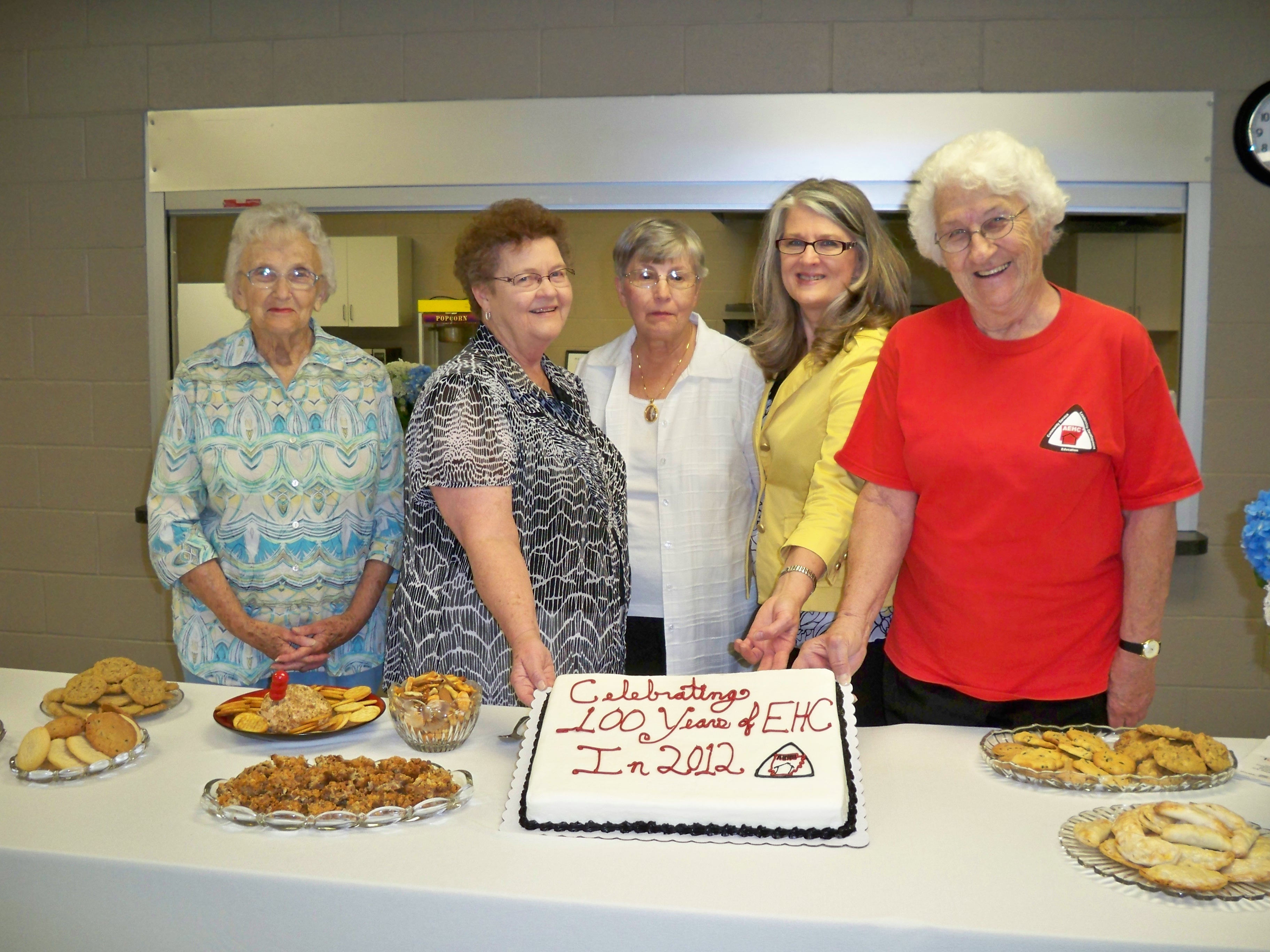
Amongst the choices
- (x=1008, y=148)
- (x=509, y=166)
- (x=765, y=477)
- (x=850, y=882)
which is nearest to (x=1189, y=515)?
(x=765, y=477)

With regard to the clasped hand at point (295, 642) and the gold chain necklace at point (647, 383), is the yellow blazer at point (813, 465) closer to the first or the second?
the gold chain necklace at point (647, 383)

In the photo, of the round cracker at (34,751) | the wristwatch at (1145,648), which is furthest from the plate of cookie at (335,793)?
the wristwatch at (1145,648)

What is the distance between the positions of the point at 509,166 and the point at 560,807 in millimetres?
2613

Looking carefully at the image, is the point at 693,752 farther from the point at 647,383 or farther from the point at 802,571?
the point at 647,383

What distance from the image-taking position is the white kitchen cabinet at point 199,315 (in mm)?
3570

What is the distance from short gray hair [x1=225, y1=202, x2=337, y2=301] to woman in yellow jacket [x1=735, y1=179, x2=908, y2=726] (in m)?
0.97

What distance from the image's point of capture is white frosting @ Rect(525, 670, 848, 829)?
112 centimetres

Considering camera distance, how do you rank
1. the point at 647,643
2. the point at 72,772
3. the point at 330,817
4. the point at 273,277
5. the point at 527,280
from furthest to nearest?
the point at 647,643 < the point at 273,277 < the point at 527,280 < the point at 72,772 < the point at 330,817

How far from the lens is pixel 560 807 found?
1.14 m

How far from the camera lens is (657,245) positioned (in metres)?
2.36

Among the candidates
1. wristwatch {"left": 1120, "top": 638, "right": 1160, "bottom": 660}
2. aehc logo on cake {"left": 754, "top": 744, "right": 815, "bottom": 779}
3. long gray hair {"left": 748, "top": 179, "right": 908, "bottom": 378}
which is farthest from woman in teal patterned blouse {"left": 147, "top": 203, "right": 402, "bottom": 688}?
wristwatch {"left": 1120, "top": 638, "right": 1160, "bottom": 660}

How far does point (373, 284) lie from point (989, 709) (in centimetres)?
259

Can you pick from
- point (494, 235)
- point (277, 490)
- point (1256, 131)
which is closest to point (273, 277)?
point (277, 490)

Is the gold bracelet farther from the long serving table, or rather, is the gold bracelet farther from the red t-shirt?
the long serving table
